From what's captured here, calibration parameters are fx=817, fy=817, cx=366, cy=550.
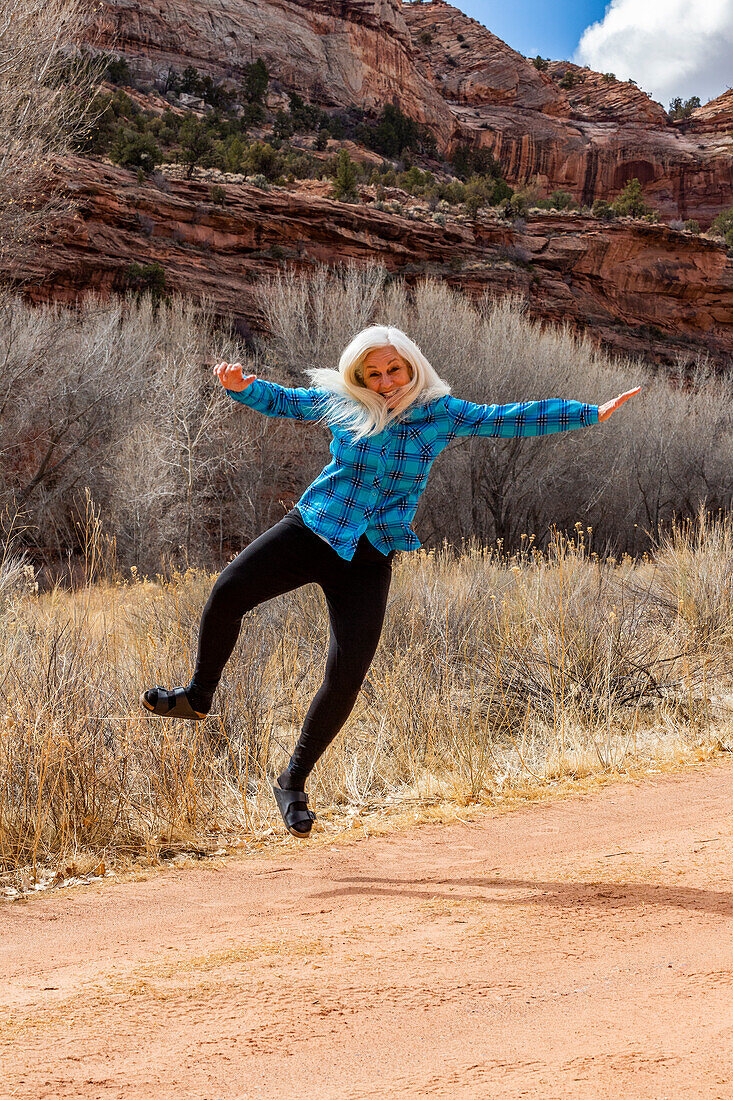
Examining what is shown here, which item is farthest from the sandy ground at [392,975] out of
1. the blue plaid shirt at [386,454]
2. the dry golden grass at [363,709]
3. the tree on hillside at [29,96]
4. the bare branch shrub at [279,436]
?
the bare branch shrub at [279,436]

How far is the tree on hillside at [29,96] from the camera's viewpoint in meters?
10.4

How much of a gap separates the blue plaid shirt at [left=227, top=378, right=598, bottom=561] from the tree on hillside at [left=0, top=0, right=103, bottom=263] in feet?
32.8

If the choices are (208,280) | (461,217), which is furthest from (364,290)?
(461,217)

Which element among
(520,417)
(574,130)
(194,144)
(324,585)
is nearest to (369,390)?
(520,417)

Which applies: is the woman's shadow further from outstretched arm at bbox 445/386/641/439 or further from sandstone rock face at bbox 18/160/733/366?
sandstone rock face at bbox 18/160/733/366

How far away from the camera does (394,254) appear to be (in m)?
33.2

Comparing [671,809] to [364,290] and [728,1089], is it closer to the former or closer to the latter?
[728,1089]

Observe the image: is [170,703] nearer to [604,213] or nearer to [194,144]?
[194,144]

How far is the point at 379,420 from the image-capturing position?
3.01m

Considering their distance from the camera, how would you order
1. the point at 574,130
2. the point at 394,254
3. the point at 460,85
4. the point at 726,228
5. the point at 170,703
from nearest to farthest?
the point at 170,703 → the point at 394,254 → the point at 726,228 → the point at 574,130 → the point at 460,85

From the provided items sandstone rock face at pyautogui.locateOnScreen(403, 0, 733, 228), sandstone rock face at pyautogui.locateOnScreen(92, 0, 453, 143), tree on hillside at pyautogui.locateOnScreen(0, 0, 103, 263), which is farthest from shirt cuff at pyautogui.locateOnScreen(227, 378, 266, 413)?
sandstone rock face at pyautogui.locateOnScreen(403, 0, 733, 228)

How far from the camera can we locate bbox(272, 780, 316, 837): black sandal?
10.4 feet

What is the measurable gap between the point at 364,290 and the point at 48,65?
1253 cm

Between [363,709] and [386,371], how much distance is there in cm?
334
